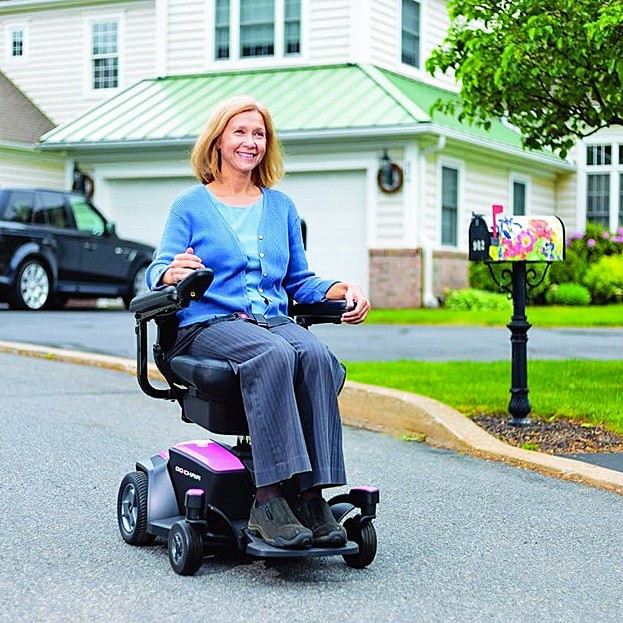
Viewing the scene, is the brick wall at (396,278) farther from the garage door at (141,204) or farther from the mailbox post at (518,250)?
the mailbox post at (518,250)

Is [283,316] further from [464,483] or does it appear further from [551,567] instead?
[464,483]

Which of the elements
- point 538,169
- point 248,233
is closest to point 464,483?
point 248,233

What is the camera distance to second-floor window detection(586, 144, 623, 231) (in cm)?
2673

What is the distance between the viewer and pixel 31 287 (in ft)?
63.8

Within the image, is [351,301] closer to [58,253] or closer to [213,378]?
[213,378]

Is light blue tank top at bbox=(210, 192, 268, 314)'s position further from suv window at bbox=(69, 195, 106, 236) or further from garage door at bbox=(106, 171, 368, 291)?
garage door at bbox=(106, 171, 368, 291)

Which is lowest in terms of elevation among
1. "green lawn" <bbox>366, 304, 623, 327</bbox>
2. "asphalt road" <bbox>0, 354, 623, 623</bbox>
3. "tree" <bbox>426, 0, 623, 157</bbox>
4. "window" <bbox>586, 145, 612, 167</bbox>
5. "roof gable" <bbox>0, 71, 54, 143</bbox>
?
"asphalt road" <bbox>0, 354, 623, 623</bbox>

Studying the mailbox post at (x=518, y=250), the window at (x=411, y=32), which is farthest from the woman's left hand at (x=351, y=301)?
the window at (x=411, y=32)

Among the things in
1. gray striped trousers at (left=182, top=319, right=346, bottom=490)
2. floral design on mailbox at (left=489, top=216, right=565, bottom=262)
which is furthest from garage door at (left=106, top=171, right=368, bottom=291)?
gray striped trousers at (left=182, top=319, right=346, bottom=490)

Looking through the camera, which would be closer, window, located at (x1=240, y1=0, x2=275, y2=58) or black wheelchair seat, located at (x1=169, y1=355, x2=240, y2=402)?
black wheelchair seat, located at (x1=169, y1=355, x2=240, y2=402)

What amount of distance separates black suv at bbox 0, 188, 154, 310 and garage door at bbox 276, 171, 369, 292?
3.14 metres

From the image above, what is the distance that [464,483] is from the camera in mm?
6559

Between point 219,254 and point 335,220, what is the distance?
17.5 m

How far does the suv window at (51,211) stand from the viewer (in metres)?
19.8
